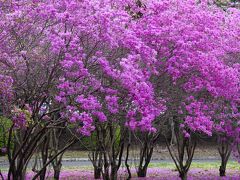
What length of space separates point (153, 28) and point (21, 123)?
3.70 meters

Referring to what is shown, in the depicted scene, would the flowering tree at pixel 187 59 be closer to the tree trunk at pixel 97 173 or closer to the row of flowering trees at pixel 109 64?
the row of flowering trees at pixel 109 64

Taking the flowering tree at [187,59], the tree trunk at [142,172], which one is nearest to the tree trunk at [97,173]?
the tree trunk at [142,172]

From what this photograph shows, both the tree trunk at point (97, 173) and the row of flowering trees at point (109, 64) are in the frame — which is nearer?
the row of flowering trees at point (109, 64)

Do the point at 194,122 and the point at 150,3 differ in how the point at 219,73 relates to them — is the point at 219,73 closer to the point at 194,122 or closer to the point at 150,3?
the point at 194,122

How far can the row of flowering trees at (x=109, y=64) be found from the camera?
8703 mm

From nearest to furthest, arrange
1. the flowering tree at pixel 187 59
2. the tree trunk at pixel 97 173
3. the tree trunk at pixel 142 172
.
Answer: the flowering tree at pixel 187 59 < the tree trunk at pixel 97 173 < the tree trunk at pixel 142 172

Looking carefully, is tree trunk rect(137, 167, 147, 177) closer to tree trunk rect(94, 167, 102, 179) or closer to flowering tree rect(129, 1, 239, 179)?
tree trunk rect(94, 167, 102, 179)

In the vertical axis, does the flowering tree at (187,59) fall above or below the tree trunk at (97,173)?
above

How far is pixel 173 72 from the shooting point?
33.9 feet

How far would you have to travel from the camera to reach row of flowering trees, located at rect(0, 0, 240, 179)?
870cm

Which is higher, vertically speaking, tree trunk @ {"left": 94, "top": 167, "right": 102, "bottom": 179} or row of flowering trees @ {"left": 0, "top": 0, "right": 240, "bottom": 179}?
row of flowering trees @ {"left": 0, "top": 0, "right": 240, "bottom": 179}

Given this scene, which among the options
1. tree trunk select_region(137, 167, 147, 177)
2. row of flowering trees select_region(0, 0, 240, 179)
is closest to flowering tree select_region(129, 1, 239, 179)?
row of flowering trees select_region(0, 0, 240, 179)

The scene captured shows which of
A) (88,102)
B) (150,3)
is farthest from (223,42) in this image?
(88,102)

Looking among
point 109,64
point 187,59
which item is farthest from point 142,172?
point 109,64
